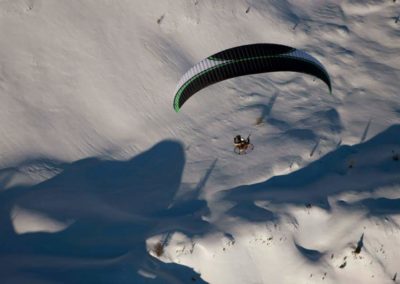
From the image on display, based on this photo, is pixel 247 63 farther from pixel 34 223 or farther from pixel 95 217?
pixel 34 223

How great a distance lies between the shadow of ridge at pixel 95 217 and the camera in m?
16.3

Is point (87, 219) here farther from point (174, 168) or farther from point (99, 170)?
point (174, 168)

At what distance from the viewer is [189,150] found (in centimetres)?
2106

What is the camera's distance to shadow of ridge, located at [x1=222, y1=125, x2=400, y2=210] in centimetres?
1755

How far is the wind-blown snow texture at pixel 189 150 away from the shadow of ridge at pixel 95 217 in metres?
0.08

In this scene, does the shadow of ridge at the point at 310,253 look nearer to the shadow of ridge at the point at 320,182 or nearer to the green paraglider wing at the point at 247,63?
the shadow of ridge at the point at 320,182

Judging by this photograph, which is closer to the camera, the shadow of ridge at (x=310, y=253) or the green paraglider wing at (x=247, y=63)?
the green paraglider wing at (x=247, y=63)

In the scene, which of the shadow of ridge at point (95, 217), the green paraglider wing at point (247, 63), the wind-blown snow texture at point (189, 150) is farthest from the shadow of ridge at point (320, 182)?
the green paraglider wing at point (247, 63)

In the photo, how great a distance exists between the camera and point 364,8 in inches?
1080

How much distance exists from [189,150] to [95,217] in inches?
240

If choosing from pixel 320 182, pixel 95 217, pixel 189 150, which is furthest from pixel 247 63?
pixel 95 217

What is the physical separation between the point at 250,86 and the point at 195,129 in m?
4.43

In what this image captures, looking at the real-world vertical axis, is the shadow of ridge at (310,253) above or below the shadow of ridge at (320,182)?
below

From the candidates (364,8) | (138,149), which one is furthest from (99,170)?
(364,8)
